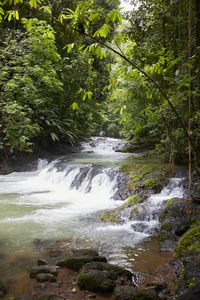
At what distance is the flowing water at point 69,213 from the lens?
4.27 metres

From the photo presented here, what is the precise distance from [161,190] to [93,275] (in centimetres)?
466

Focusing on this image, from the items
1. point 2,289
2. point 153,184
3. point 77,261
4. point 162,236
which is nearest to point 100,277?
point 77,261

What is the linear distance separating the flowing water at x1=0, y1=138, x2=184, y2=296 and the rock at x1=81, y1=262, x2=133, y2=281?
1.50ft

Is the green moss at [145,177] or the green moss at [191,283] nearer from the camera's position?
the green moss at [191,283]

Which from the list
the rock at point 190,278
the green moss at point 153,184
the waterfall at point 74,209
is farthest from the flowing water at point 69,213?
the rock at point 190,278

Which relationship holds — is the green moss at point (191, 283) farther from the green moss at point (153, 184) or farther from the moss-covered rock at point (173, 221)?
the green moss at point (153, 184)

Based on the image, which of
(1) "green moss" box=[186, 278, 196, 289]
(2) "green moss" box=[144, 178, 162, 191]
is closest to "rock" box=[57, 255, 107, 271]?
(1) "green moss" box=[186, 278, 196, 289]

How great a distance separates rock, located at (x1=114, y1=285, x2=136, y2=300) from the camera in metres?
2.63

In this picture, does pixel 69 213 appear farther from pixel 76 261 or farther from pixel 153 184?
pixel 76 261

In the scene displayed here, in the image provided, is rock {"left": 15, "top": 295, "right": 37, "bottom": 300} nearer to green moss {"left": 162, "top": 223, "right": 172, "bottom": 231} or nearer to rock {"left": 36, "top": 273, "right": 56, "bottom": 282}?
rock {"left": 36, "top": 273, "right": 56, "bottom": 282}

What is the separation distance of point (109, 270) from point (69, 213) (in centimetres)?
355

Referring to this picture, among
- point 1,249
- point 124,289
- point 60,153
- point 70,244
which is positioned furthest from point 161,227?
point 60,153

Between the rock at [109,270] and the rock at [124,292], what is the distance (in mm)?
Result: 282

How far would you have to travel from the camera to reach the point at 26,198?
8.11 m
